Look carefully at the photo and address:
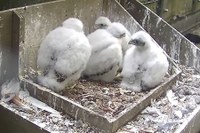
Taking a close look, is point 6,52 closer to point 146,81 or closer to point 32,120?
point 32,120

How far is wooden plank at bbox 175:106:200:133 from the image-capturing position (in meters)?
2.19

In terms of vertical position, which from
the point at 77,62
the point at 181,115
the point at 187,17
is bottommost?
the point at 187,17

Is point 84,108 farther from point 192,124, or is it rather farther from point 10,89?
point 192,124

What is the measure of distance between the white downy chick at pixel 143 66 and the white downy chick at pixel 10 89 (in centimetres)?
75

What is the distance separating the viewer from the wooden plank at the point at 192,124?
219 cm

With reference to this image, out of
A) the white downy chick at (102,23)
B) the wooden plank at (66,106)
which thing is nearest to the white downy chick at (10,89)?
the wooden plank at (66,106)

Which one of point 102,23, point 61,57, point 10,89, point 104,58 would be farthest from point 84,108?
point 102,23

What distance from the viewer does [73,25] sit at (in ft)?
8.14

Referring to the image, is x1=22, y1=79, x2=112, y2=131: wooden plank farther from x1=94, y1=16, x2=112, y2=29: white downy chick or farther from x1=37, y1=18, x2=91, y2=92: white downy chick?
x1=94, y1=16, x2=112, y2=29: white downy chick

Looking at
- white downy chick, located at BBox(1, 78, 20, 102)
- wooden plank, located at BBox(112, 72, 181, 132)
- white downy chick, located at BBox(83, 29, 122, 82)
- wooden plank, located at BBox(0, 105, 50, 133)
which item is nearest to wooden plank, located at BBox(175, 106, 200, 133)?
wooden plank, located at BBox(112, 72, 181, 132)

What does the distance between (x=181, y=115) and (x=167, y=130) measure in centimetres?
23

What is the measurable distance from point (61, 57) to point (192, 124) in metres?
0.88

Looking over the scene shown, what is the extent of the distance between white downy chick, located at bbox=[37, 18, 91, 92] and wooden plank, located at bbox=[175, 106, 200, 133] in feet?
2.25

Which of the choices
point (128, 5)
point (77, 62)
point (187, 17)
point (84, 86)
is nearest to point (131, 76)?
point (84, 86)
